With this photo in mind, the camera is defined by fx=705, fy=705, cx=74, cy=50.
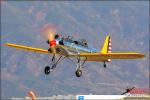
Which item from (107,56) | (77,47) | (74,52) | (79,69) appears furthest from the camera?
(107,56)

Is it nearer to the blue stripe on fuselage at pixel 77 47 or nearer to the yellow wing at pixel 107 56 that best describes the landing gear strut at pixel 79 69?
the yellow wing at pixel 107 56

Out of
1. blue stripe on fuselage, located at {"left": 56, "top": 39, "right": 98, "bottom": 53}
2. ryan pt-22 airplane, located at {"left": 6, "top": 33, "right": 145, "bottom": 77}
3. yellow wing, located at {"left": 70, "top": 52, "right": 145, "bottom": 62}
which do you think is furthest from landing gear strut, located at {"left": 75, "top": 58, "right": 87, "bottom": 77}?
blue stripe on fuselage, located at {"left": 56, "top": 39, "right": 98, "bottom": 53}

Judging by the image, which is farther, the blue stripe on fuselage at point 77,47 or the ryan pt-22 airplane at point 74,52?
the blue stripe on fuselage at point 77,47

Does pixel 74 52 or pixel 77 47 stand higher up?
pixel 77 47

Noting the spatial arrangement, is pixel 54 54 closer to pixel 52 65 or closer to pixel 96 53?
pixel 52 65

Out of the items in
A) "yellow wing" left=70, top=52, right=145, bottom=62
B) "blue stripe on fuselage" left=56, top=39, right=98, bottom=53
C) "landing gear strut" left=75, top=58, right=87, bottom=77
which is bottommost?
"landing gear strut" left=75, top=58, right=87, bottom=77

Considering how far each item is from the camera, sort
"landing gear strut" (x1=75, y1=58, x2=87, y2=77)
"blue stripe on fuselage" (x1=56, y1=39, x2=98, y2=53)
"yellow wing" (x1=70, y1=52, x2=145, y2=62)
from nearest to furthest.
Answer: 1. "landing gear strut" (x1=75, y1=58, x2=87, y2=77)
2. "yellow wing" (x1=70, y1=52, x2=145, y2=62)
3. "blue stripe on fuselage" (x1=56, y1=39, x2=98, y2=53)

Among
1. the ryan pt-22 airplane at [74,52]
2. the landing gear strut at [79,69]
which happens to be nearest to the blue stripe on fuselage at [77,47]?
the ryan pt-22 airplane at [74,52]

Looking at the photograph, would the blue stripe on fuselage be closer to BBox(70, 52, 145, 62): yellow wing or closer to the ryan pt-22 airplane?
the ryan pt-22 airplane

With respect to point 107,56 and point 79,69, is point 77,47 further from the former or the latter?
point 79,69

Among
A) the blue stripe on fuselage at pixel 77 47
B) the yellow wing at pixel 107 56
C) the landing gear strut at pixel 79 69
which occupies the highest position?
the blue stripe on fuselage at pixel 77 47

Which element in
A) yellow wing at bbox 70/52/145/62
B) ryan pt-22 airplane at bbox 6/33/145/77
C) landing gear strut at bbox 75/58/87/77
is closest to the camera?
landing gear strut at bbox 75/58/87/77

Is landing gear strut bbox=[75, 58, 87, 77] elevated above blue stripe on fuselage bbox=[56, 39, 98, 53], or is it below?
below

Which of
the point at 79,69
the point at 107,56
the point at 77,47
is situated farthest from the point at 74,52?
the point at 107,56
